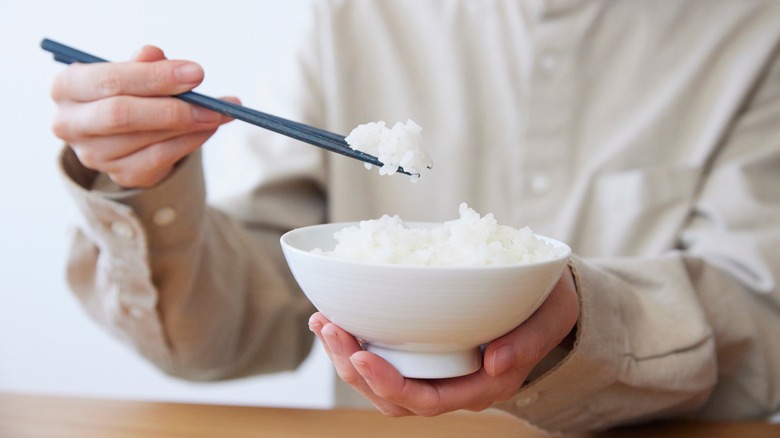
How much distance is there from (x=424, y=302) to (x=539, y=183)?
98 centimetres

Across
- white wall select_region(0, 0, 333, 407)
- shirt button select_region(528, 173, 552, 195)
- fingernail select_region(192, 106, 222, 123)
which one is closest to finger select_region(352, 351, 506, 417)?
fingernail select_region(192, 106, 222, 123)

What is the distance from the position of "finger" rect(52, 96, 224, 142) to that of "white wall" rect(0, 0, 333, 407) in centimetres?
134

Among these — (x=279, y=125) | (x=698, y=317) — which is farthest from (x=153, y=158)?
(x=698, y=317)

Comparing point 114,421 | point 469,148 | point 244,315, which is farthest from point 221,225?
point 469,148

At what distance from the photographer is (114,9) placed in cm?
229

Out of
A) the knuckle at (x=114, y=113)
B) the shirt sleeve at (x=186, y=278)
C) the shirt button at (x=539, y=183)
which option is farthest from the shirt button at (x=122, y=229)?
the shirt button at (x=539, y=183)

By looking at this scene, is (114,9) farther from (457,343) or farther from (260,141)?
(457,343)

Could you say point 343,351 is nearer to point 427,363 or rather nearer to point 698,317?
point 427,363

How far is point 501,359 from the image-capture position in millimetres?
607

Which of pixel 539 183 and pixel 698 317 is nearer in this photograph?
pixel 698 317

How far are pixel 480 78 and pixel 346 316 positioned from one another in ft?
3.68

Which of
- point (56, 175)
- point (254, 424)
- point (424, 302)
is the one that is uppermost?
point (424, 302)

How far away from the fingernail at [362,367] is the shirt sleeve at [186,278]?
1.77 feet

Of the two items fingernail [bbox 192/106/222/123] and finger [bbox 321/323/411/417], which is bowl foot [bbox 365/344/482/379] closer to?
finger [bbox 321/323/411/417]
